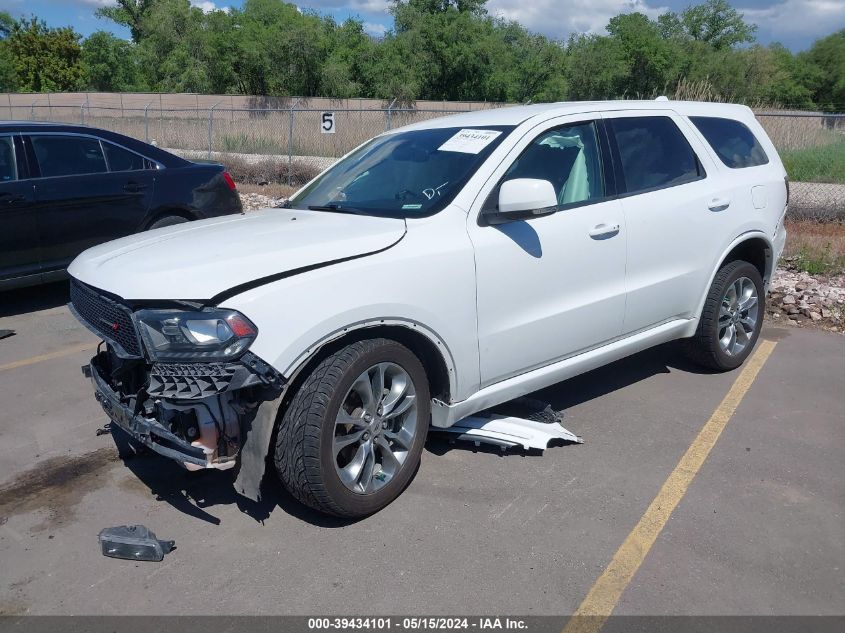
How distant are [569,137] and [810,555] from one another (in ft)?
8.44

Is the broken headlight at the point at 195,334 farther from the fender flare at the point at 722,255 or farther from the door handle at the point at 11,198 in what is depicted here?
→ the door handle at the point at 11,198

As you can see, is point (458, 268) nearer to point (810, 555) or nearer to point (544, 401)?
point (544, 401)

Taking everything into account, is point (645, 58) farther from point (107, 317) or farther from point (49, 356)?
point (107, 317)

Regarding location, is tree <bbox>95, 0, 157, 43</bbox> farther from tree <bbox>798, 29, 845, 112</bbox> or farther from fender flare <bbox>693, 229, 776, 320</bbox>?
fender flare <bbox>693, 229, 776, 320</bbox>

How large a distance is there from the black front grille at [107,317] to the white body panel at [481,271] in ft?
0.29

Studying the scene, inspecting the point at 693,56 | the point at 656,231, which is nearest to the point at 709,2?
the point at 693,56

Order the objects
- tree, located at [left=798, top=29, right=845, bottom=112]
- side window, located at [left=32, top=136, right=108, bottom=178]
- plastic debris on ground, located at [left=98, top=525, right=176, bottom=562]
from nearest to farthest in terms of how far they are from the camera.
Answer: plastic debris on ground, located at [left=98, top=525, right=176, bottom=562], side window, located at [left=32, top=136, right=108, bottom=178], tree, located at [left=798, top=29, right=845, bottom=112]

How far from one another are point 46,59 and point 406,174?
6646 cm

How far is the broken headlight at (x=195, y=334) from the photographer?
3113 mm

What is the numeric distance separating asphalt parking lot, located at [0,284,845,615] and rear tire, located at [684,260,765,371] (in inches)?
19.9

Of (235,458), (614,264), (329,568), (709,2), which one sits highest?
(709,2)

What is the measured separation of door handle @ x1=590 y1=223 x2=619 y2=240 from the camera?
4367mm

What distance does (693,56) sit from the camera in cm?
5791

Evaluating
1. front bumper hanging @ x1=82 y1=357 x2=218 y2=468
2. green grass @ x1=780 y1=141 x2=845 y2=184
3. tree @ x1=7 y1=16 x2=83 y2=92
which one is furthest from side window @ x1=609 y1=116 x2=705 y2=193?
tree @ x1=7 y1=16 x2=83 y2=92
